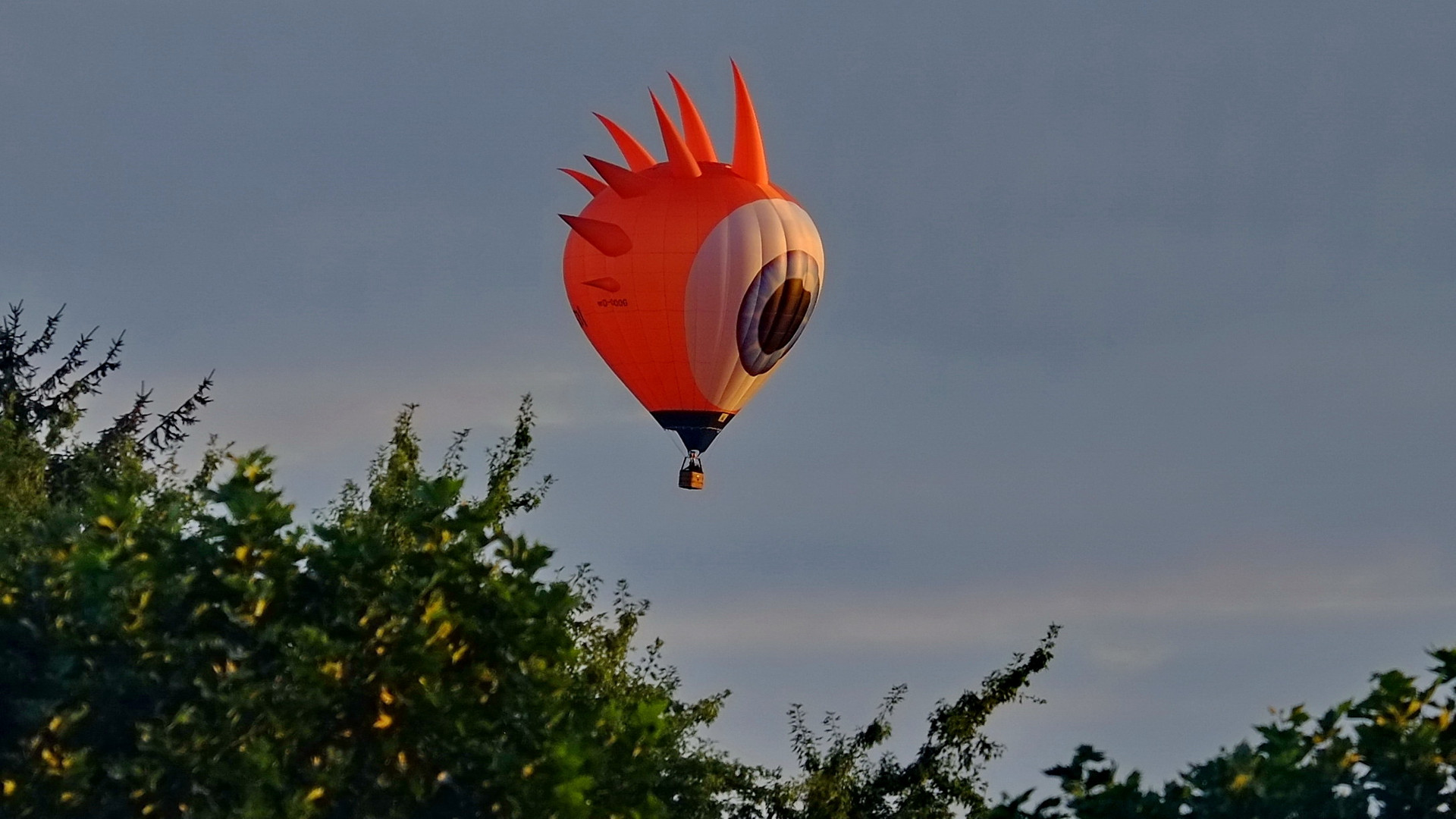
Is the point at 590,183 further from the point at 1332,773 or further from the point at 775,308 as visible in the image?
the point at 1332,773

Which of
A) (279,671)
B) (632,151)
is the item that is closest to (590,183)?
(632,151)

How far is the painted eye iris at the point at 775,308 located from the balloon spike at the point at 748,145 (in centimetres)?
232

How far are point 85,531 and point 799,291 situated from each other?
26.6 m

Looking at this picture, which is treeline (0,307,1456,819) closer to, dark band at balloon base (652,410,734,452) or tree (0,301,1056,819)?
tree (0,301,1056,819)

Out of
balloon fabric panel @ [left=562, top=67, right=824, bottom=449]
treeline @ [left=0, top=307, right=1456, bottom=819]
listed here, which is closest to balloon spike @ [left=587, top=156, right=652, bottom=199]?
balloon fabric panel @ [left=562, top=67, right=824, bottom=449]

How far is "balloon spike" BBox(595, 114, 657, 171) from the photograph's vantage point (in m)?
55.8

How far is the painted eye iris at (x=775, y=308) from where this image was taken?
53750 millimetres

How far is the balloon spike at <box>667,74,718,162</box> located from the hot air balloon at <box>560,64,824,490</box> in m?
0.03

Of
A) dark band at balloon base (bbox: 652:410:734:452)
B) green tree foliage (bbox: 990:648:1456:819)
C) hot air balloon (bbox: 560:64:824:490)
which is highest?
hot air balloon (bbox: 560:64:824:490)

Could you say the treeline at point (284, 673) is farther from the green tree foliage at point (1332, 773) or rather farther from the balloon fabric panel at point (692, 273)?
the balloon fabric panel at point (692, 273)

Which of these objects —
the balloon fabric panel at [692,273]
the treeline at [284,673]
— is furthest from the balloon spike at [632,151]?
the treeline at [284,673]

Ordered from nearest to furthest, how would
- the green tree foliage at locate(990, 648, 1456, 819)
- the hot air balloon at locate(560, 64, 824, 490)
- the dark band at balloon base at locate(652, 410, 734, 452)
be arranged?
the green tree foliage at locate(990, 648, 1456, 819) < the hot air balloon at locate(560, 64, 824, 490) < the dark band at balloon base at locate(652, 410, 734, 452)

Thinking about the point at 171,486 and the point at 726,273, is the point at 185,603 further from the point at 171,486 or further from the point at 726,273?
the point at 726,273

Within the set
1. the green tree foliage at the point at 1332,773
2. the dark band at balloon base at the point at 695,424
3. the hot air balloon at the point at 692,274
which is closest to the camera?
the green tree foliage at the point at 1332,773
